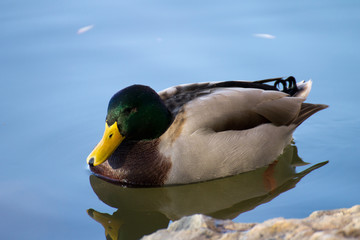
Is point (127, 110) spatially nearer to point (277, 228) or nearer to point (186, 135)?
point (186, 135)

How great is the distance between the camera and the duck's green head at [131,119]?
17.1ft

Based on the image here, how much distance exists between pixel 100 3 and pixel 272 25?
113 inches

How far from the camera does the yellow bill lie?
520 centimetres

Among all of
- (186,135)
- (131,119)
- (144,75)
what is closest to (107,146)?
(131,119)

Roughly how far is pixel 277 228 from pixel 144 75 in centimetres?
465

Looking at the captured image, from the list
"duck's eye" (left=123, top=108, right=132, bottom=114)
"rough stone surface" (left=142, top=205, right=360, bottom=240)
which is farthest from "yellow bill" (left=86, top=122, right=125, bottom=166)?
"rough stone surface" (left=142, top=205, right=360, bottom=240)

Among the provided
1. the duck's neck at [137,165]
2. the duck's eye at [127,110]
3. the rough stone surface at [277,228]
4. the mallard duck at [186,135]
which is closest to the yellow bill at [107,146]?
the mallard duck at [186,135]

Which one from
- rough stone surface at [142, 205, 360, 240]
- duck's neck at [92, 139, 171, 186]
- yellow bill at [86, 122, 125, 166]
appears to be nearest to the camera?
rough stone surface at [142, 205, 360, 240]

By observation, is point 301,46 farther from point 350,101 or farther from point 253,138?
point 253,138

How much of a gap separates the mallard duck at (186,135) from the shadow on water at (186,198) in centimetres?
9

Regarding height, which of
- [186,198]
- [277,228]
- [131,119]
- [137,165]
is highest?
[131,119]

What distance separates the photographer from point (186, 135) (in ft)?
17.3

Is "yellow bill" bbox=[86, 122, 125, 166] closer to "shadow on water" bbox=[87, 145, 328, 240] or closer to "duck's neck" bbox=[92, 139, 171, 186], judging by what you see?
"duck's neck" bbox=[92, 139, 171, 186]

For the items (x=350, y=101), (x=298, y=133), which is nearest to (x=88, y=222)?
(x=298, y=133)
